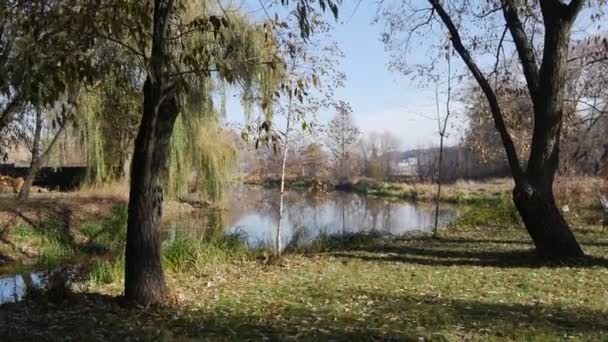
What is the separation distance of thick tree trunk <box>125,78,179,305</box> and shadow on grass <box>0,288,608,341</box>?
0.86 feet

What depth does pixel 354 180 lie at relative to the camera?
4391cm

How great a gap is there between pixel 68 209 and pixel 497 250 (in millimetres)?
13024

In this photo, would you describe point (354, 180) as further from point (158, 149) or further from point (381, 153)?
point (158, 149)

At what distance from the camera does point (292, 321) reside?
5316mm

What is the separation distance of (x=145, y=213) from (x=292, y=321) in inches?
72.9

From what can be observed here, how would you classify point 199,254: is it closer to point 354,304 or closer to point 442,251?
point 354,304

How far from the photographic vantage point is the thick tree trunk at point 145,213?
580cm

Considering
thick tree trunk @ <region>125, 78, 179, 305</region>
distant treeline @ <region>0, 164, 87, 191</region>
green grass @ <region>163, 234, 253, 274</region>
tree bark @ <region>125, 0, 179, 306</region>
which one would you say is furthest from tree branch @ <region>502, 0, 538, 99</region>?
distant treeline @ <region>0, 164, 87, 191</region>

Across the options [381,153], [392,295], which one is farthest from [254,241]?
[381,153]

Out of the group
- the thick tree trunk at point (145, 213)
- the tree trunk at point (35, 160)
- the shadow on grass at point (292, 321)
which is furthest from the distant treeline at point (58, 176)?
the shadow on grass at point (292, 321)

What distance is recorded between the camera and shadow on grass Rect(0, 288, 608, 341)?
4.82 m

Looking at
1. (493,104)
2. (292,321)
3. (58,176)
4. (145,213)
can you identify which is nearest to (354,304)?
(292,321)

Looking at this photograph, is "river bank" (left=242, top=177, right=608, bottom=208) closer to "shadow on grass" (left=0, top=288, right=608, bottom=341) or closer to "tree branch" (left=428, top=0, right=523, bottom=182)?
"tree branch" (left=428, top=0, right=523, bottom=182)

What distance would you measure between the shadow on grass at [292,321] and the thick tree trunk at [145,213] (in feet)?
0.86
